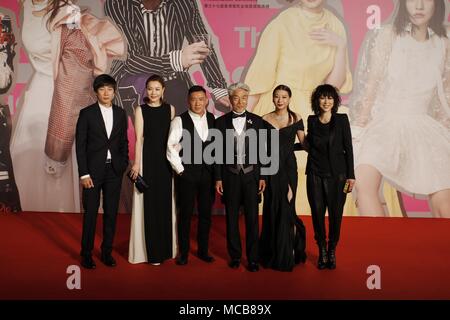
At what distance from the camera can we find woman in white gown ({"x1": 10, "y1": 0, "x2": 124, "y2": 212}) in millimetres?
5539

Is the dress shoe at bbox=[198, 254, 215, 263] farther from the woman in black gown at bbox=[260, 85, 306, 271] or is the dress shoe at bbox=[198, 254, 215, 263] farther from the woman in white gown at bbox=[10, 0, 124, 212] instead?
the woman in white gown at bbox=[10, 0, 124, 212]

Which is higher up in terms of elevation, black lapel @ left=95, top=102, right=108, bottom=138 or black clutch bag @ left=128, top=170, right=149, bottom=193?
black lapel @ left=95, top=102, right=108, bottom=138

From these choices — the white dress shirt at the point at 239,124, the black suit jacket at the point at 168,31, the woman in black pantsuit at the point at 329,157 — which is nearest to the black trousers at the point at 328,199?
the woman in black pantsuit at the point at 329,157

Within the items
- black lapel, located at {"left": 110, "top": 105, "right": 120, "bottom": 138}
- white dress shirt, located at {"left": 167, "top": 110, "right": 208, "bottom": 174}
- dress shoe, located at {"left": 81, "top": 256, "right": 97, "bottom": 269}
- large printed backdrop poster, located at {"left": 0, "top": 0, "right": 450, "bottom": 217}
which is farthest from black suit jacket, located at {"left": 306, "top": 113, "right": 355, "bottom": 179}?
large printed backdrop poster, located at {"left": 0, "top": 0, "right": 450, "bottom": 217}

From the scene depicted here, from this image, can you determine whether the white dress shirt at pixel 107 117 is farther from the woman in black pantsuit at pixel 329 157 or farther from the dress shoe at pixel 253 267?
the woman in black pantsuit at pixel 329 157

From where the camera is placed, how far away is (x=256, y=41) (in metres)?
5.45

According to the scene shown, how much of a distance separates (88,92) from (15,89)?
100cm

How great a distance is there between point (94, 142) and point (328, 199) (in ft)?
6.25

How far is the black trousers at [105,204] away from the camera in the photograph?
11.5 ft

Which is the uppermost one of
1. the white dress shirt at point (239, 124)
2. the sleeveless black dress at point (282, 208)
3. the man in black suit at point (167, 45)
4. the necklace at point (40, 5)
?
the necklace at point (40, 5)

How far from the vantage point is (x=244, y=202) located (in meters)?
3.47

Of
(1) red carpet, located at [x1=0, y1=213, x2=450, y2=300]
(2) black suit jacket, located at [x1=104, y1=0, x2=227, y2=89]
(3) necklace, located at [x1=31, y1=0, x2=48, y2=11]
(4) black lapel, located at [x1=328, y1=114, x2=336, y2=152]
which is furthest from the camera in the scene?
(3) necklace, located at [x1=31, y1=0, x2=48, y2=11]

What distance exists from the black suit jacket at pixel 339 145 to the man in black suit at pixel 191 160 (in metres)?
0.87

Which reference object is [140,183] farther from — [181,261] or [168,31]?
[168,31]
